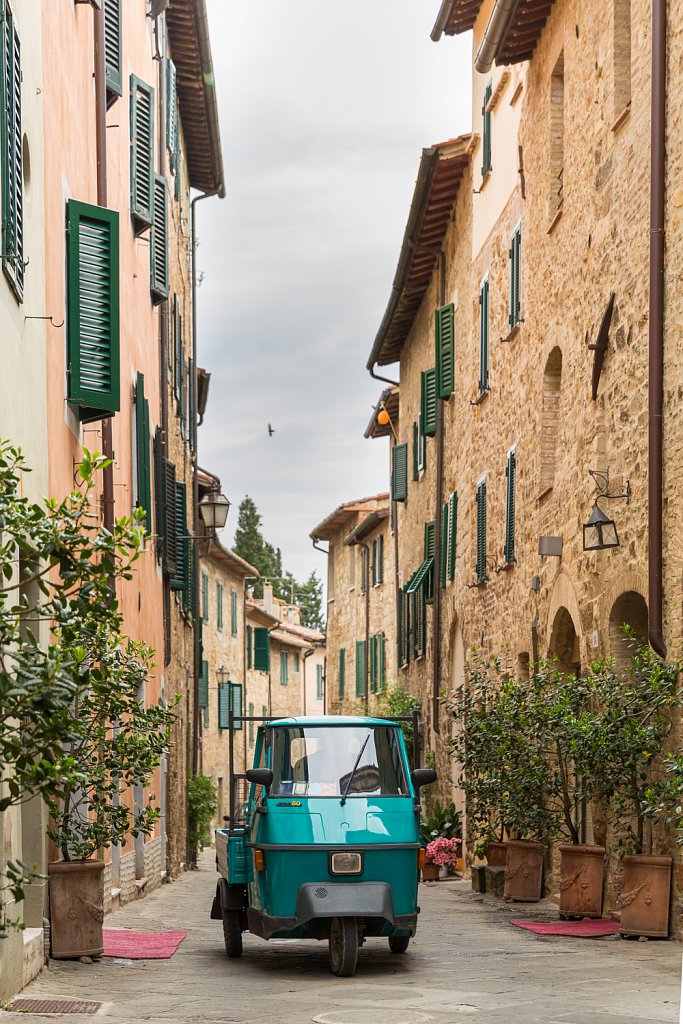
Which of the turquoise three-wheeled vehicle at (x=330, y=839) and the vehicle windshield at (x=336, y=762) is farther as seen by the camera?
the vehicle windshield at (x=336, y=762)

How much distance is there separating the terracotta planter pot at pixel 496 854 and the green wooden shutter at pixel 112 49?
9140mm

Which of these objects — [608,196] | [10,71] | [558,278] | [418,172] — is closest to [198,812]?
[418,172]

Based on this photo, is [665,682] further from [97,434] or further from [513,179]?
[513,179]

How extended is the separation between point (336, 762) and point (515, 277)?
967 cm

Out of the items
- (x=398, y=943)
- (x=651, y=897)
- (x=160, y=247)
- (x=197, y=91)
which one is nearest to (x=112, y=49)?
(x=160, y=247)

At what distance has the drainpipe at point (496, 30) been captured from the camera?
1542 cm

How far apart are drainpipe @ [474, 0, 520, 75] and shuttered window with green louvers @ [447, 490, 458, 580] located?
7990mm

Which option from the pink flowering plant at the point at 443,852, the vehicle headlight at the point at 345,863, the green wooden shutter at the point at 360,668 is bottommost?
the pink flowering plant at the point at 443,852

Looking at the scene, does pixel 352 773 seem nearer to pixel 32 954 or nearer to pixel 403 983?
pixel 403 983

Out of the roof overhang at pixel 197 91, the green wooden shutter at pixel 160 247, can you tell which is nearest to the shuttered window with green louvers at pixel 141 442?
the green wooden shutter at pixel 160 247

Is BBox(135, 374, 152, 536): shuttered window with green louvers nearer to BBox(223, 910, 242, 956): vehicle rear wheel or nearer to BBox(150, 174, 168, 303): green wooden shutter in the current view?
BBox(150, 174, 168, 303): green wooden shutter

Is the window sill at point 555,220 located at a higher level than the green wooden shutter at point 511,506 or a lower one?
higher

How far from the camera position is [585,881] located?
12.8 meters

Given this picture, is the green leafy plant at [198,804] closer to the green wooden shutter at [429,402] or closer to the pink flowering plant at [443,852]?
the pink flowering plant at [443,852]
